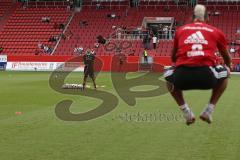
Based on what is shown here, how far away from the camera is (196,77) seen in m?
8.11

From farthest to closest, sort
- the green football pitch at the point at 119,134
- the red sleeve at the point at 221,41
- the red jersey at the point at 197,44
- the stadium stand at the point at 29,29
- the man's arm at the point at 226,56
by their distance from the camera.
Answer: the stadium stand at the point at 29,29
the green football pitch at the point at 119,134
the man's arm at the point at 226,56
the red sleeve at the point at 221,41
the red jersey at the point at 197,44

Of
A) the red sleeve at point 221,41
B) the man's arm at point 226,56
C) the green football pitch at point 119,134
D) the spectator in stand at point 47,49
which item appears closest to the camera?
the red sleeve at point 221,41

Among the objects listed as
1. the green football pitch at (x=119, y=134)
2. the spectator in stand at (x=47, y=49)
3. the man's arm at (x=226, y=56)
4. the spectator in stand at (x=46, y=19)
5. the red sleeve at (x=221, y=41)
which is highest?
the red sleeve at (x=221, y=41)

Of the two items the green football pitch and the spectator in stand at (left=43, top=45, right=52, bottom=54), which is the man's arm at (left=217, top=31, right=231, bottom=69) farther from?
the spectator in stand at (left=43, top=45, right=52, bottom=54)

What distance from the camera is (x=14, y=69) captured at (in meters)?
49.8

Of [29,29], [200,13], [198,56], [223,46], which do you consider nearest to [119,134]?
[223,46]

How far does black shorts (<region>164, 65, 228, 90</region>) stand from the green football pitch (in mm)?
3378

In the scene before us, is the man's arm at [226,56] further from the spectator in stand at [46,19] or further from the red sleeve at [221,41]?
the spectator in stand at [46,19]

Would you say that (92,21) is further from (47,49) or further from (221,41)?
(221,41)

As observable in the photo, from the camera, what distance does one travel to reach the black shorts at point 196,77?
26.6 ft

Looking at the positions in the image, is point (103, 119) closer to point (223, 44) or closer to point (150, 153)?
point (150, 153)

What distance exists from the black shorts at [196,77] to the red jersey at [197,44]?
3.3 inches

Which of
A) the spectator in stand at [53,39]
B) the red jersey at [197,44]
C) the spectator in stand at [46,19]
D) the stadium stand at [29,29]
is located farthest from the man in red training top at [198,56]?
the spectator in stand at [46,19]

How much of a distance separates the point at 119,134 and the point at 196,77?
21.3ft
